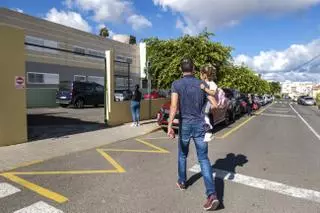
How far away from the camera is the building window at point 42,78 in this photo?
2712cm

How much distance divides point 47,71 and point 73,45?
4944mm

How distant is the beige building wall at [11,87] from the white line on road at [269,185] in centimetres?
471

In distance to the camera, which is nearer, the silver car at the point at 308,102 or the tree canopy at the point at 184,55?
the tree canopy at the point at 184,55

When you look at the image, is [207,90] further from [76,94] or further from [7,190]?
[76,94]

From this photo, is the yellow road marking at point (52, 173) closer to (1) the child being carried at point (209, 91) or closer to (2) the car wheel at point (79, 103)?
(1) the child being carried at point (209, 91)

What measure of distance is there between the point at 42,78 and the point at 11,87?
66.1 ft

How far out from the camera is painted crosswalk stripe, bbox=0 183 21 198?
5.27m

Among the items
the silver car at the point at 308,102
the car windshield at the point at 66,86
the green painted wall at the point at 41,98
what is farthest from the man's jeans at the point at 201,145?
the silver car at the point at 308,102

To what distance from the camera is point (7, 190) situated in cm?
546

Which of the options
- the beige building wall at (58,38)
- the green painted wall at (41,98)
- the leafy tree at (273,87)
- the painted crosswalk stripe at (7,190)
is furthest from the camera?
the leafy tree at (273,87)

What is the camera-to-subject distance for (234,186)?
19.4ft

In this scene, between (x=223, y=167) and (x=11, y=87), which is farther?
(x=11, y=87)

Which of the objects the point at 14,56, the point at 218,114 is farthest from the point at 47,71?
the point at 14,56

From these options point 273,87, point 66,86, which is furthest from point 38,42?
point 273,87
